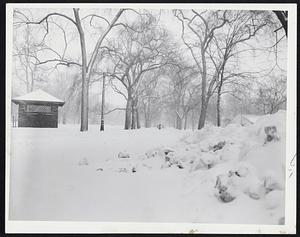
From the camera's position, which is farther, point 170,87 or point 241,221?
point 170,87

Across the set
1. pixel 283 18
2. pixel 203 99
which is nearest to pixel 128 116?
pixel 203 99

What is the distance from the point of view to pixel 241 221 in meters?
1.77

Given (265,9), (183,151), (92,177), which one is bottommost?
(92,177)

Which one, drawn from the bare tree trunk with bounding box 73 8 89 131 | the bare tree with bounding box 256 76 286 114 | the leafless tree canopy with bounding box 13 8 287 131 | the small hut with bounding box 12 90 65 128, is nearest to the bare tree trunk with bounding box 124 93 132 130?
the leafless tree canopy with bounding box 13 8 287 131

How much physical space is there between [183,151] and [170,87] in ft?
1.29

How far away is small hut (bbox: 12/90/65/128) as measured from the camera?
1842 millimetres

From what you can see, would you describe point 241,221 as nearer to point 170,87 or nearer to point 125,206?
point 125,206

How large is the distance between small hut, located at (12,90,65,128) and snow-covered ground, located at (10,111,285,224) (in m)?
0.05

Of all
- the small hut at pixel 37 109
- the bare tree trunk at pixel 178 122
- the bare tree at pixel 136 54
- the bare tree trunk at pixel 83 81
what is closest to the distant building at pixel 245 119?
the bare tree trunk at pixel 178 122

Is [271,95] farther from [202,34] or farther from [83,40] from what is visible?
[83,40]

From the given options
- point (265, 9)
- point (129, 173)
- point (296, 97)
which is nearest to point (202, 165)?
point (129, 173)

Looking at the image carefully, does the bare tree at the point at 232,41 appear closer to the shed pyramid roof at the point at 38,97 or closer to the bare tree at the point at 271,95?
the bare tree at the point at 271,95

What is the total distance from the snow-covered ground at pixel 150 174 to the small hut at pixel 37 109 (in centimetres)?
5

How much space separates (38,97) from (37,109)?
7 centimetres
